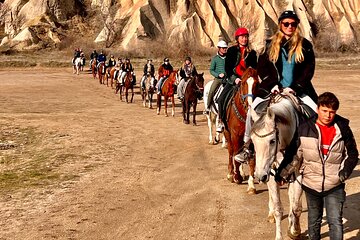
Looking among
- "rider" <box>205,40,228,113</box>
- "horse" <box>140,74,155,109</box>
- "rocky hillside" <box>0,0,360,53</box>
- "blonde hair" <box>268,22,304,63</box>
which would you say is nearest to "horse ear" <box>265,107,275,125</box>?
"blonde hair" <box>268,22,304,63</box>

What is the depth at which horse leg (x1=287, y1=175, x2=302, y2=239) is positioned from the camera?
5.54 meters

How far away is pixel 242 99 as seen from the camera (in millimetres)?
8016

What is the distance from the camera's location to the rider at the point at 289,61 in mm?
6012

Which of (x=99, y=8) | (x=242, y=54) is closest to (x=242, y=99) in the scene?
(x=242, y=54)

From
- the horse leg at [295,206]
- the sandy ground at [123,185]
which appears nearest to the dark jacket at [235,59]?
the sandy ground at [123,185]

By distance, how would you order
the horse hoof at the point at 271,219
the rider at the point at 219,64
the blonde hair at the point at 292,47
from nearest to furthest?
the blonde hair at the point at 292,47 < the horse hoof at the point at 271,219 < the rider at the point at 219,64

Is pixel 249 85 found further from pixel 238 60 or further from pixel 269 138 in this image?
pixel 269 138

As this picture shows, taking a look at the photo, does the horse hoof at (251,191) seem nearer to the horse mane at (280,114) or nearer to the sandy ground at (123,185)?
the sandy ground at (123,185)

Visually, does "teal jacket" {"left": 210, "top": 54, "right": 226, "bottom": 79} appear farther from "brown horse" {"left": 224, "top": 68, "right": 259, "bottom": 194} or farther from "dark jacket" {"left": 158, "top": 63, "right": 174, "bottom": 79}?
"dark jacket" {"left": 158, "top": 63, "right": 174, "bottom": 79}

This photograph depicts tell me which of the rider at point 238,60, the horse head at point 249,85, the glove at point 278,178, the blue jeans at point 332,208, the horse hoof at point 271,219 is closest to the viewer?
the blue jeans at point 332,208

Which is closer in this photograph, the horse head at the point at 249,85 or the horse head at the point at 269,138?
the horse head at the point at 269,138

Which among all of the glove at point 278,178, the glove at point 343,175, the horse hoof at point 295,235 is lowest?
the horse hoof at point 295,235

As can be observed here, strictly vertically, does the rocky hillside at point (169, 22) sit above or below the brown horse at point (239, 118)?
above

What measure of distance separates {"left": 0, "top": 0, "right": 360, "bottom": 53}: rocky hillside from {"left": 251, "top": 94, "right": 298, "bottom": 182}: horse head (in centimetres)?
4850
